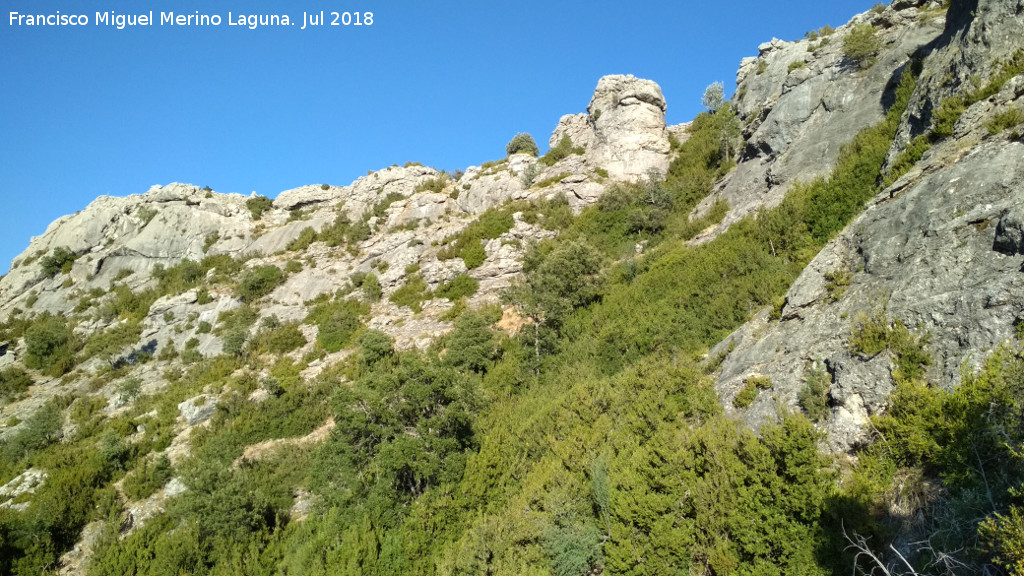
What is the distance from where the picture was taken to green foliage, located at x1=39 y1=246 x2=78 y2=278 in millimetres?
35594

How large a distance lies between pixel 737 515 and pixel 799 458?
1439mm

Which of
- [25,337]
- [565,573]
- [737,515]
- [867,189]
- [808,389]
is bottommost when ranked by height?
[565,573]

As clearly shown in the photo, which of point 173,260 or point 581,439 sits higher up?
point 173,260

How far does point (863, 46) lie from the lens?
73.9 ft

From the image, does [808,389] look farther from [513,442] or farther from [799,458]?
[513,442]

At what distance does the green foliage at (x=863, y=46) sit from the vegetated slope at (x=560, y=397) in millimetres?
241

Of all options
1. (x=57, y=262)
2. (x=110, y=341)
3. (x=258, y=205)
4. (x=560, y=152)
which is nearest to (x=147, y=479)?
(x=110, y=341)

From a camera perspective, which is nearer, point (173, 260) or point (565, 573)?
point (565, 573)

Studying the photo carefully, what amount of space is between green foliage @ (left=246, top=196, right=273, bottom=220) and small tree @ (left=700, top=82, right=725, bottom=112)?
1548 inches

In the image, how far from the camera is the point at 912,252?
976 centimetres

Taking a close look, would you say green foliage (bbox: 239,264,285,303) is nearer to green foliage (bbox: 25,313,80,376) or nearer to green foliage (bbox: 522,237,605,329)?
green foliage (bbox: 25,313,80,376)

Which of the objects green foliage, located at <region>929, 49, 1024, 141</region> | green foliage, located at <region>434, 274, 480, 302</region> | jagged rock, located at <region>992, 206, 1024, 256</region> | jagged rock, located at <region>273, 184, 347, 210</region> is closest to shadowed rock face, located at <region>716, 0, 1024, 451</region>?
jagged rock, located at <region>992, 206, 1024, 256</region>

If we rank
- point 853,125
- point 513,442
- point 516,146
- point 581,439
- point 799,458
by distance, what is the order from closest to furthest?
point 799,458, point 581,439, point 513,442, point 853,125, point 516,146

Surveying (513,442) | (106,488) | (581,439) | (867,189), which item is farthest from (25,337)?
(867,189)
